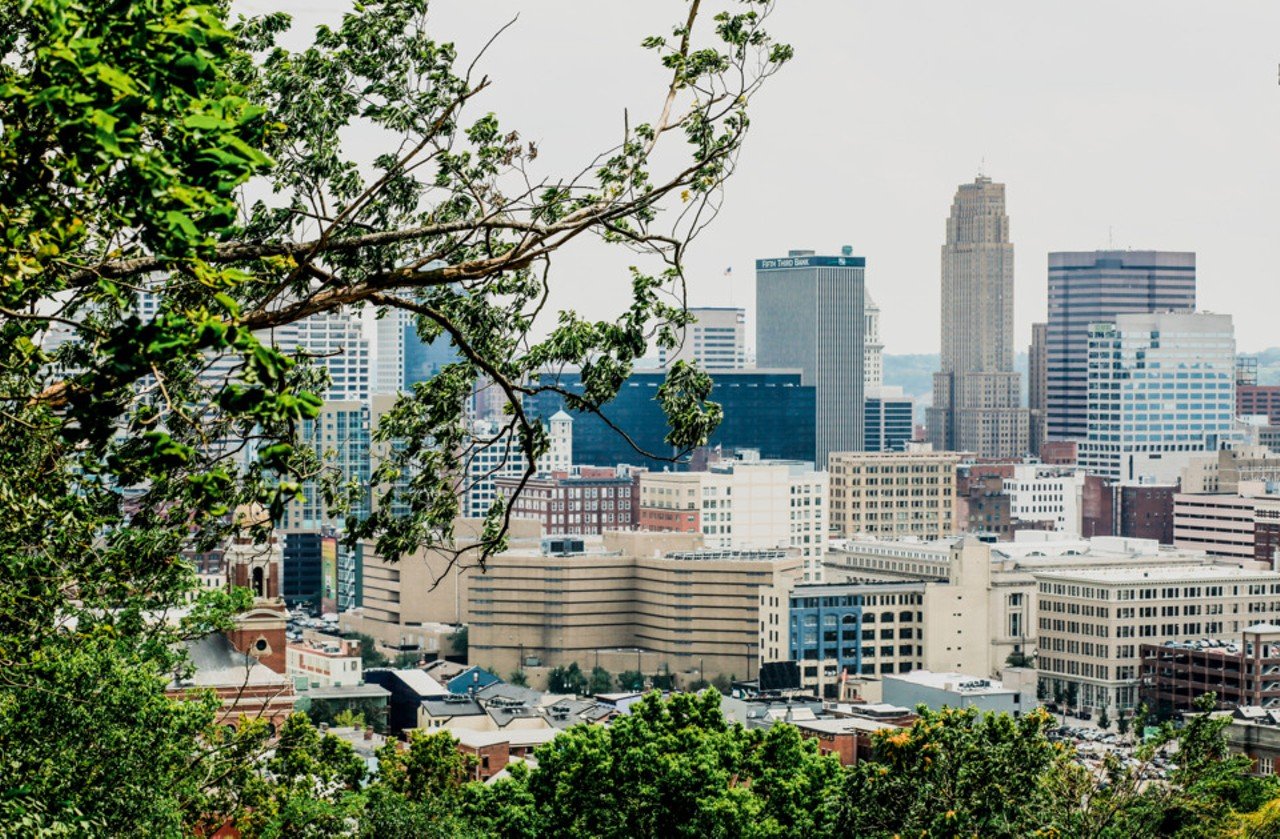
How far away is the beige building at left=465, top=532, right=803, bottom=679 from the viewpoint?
123062 mm

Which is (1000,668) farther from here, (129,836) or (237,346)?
(237,346)

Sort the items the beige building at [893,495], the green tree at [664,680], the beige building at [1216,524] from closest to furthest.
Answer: the green tree at [664,680] → the beige building at [1216,524] → the beige building at [893,495]

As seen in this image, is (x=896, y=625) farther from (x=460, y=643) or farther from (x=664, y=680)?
(x=460, y=643)

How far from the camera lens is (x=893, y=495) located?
6890 inches

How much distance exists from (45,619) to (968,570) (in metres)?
113

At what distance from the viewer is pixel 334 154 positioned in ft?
44.5

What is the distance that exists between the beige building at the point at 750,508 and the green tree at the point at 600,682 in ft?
108

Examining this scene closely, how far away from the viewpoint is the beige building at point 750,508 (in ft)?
517

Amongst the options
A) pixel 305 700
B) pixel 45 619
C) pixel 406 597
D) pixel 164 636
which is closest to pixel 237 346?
pixel 45 619

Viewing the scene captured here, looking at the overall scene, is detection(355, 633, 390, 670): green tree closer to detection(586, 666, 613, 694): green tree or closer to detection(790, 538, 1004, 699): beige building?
detection(586, 666, 613, 694): green tree

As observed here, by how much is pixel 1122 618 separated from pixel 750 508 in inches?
1737

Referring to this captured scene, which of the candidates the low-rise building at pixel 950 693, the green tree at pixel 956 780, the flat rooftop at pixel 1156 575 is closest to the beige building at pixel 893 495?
the flat rooftop at pixel 1156 575

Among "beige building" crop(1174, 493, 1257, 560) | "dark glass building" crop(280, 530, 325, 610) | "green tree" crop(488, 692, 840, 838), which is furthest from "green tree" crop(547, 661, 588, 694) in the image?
"green tree" crop(488, 692, 840, 838)

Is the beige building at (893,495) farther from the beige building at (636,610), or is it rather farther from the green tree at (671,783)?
the green tree at (671,783)
